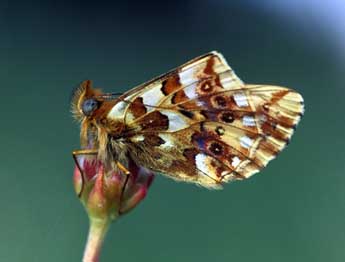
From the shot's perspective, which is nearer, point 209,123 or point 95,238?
point 95,238

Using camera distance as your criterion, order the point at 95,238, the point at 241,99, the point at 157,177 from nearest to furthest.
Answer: the point at 95,238, the point at 241,99, the point at 157,177

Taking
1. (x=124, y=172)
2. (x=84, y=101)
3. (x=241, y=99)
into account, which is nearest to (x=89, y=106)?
(x=84, y=101)

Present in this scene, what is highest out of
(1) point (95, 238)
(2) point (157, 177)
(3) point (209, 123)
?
(3) point (209, 123)

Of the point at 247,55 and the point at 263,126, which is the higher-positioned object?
the point at 263,126

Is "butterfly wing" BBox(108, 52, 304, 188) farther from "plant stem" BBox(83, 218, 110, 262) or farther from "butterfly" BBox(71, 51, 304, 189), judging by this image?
"plant stem" BBox(83, 218, 110, 262)

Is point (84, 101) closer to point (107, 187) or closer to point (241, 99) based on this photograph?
point (107, 187)

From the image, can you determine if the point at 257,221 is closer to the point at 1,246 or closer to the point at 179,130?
the point at 1,246

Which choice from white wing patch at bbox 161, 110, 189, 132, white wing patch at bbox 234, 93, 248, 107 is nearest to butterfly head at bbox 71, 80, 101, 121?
white wing patch at bbox 161, 110, 189, 132

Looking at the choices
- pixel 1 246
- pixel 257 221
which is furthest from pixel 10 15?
pixel 1 246
